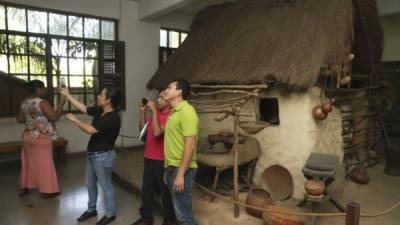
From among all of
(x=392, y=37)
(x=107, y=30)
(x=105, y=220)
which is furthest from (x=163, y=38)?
(x=392, y=37)

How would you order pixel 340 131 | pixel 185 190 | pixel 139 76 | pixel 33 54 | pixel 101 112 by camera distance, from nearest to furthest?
pixel 185 190, pixel 101 112, pixel 340 131, pixel 33 54, pixel 139 76

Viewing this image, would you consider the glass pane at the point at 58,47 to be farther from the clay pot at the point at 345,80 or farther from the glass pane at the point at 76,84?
the clay pot at the point at 345,80

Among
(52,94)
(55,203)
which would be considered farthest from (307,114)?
(52,94)

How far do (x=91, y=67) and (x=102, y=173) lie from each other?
3.67 metres

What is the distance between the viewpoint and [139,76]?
22.4 ft

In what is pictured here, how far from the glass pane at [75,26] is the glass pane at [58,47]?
0.80 ft

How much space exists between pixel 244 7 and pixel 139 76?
2734 mm

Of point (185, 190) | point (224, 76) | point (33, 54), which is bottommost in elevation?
point (185, 190)

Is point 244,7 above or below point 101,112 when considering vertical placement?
above

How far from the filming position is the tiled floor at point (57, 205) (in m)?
3.45

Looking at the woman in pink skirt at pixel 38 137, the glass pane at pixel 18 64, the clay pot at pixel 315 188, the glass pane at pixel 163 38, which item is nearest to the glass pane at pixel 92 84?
the glass pane at pixel 18 64

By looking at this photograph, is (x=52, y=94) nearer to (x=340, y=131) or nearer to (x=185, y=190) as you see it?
(x=185, y=190)

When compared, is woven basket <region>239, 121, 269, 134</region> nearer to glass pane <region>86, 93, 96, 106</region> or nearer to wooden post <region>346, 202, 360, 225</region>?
wooden post <region>346, 202, 360, 225</region>

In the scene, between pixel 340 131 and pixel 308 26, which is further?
pixel 340 131
